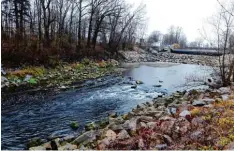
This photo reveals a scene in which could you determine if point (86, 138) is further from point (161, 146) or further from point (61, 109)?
point (61, 109)

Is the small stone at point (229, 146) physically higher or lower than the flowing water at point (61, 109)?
higher

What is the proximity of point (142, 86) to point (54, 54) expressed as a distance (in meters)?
8.90

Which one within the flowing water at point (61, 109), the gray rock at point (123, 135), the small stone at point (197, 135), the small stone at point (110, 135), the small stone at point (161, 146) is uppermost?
the small stone at point (197, 135)

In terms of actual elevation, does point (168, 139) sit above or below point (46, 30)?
Answer: below

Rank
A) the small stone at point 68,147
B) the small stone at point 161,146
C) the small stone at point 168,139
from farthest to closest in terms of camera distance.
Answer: the small stone at point 68,147, the small stone at point 168,139, the small stone at point 161,146

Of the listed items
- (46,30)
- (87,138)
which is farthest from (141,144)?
(46,30)

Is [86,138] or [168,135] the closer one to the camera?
[168,135]

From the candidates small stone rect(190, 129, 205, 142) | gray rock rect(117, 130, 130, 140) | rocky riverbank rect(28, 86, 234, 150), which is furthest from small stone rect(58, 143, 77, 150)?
small stone rect(190, 129, 205, 142)

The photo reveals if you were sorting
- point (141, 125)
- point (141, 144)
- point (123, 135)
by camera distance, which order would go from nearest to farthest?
point (141, 144) < point (123, 135) < point (141, 125)

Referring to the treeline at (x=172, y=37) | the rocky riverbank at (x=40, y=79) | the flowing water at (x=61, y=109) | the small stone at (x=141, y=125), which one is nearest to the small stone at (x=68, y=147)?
the flowing water at (x=61, y=109)

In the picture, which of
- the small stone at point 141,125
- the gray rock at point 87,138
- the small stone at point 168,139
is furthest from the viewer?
the small stone at point 141,125

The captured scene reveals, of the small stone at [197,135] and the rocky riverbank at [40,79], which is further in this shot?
the rocky riverbank at [40,79]

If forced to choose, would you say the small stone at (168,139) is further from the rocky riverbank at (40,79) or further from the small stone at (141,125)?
the rocky riverbank at (40,79)

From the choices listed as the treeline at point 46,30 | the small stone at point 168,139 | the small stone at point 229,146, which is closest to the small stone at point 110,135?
the small stone at point 168,139
